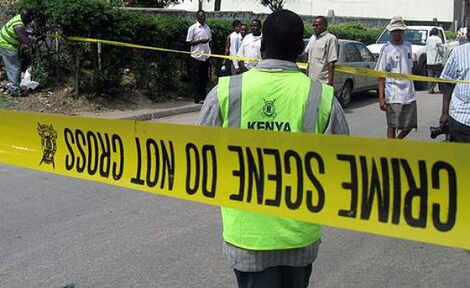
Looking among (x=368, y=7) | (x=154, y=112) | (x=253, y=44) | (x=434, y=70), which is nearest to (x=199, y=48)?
(x=253, y=44)

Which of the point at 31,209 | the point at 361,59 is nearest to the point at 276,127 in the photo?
the point at 31,209

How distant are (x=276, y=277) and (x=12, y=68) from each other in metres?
9.96

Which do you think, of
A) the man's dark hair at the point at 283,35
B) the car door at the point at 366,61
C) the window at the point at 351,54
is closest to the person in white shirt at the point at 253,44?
the window at the point at 351,54

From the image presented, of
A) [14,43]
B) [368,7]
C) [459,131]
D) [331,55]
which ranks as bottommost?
[459,131]

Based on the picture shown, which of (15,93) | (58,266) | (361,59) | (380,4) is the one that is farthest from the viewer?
(380,4)

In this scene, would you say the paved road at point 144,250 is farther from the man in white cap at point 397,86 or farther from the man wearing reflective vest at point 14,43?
the man wearing reflective vest at point 14,43

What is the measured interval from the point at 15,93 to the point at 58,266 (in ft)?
24.9

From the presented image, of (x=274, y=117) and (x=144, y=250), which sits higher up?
(x=274, y=117)

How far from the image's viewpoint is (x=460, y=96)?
5023 millimetres

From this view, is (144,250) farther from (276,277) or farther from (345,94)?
(345,94)

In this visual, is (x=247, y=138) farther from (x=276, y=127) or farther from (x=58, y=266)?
(x=58, y=266)

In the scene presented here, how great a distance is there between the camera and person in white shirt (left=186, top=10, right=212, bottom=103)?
12805mm

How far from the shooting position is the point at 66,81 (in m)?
11.9

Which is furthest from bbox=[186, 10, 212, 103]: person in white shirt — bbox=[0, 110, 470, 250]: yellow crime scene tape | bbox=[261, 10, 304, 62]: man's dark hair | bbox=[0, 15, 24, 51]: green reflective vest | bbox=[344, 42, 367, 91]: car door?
bbox=[261, 10, 304, 62]: man's dark hair
